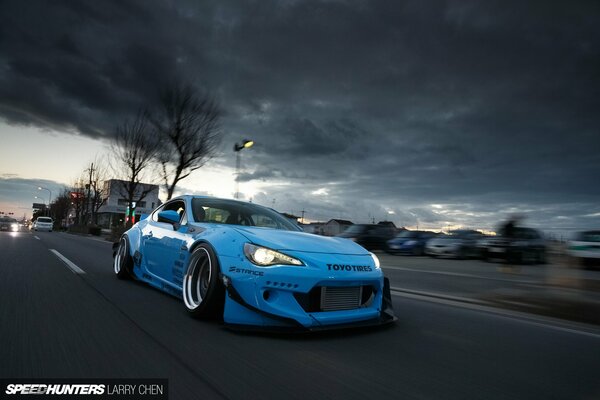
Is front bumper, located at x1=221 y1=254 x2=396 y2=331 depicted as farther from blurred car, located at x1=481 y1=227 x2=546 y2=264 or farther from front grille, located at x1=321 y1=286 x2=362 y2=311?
blurred car, located at x1=481 y1=227 x2=546 y2=264

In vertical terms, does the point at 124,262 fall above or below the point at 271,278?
below

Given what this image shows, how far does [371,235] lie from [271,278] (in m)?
19.2

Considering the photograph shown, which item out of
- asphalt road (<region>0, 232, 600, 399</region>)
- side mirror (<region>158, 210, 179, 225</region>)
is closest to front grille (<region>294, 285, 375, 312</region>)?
asphalt road (<region>0, 232, 600, 399</region>)

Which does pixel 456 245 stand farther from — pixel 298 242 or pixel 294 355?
pixel 294 355

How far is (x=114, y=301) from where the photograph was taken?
4484mm

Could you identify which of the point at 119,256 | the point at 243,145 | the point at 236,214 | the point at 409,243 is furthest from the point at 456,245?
the point at 236,214

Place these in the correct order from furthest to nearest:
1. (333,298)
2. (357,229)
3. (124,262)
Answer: (357,229), (124,262), (333,298)

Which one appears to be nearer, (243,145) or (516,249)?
(516,249)

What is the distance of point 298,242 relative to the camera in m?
3.78

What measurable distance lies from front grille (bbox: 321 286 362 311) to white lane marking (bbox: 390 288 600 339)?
232 centimetres

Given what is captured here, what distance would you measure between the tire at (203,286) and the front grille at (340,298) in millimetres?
872

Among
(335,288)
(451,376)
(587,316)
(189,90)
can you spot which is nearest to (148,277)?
(335,288)

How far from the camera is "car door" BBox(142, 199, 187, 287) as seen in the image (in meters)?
4.49

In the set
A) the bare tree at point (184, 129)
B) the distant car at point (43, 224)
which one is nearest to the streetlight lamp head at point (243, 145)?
the bare tree at point (184, 129)
